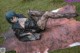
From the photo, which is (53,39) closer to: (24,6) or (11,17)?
(11,17)

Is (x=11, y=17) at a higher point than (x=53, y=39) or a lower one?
higher

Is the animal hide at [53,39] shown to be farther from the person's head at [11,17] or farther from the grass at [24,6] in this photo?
the grass at [24,6]

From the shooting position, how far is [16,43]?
7.98 meters

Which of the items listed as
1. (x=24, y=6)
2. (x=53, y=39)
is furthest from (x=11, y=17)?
(x=24, y=6)

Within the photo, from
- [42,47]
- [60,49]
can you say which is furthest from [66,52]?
[42,47]

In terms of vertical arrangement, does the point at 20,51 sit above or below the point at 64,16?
below

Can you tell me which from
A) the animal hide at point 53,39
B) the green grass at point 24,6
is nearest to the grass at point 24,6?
the green grass at point 24,6

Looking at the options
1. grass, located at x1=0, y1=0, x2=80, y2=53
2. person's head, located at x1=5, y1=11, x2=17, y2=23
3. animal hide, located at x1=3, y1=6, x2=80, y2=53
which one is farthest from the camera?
grass, located at x1=0, y1=0, x2=80, y2=53

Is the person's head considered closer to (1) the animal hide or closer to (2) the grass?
(1) the animal hide

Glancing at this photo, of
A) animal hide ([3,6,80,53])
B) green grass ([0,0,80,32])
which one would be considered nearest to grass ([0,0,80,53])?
green grass ([0,0,80,32])

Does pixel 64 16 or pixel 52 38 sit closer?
pixel 52 38

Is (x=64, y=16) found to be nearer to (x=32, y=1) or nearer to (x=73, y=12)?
(x=73, y=12)

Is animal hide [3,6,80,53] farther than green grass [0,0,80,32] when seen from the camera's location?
No

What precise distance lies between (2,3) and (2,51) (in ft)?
12.2
